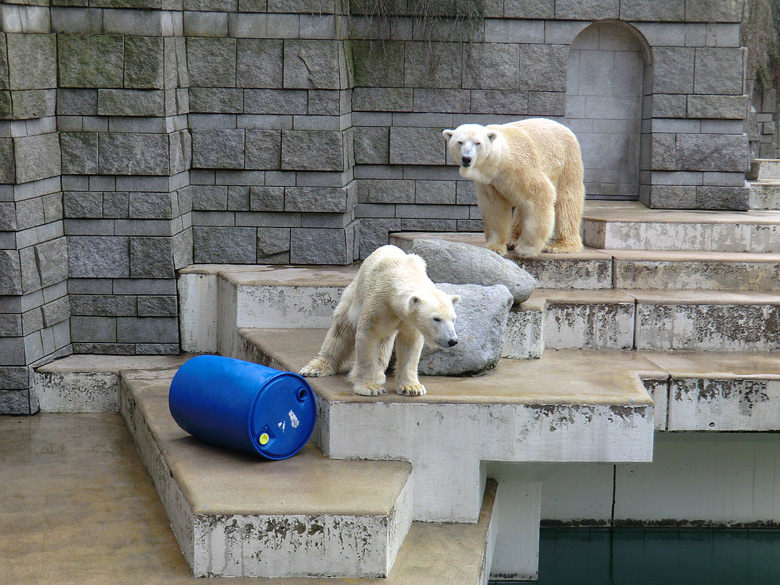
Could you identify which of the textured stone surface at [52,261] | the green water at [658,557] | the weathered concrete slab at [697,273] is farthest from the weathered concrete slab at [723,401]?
the textured stone surface at [52,261]

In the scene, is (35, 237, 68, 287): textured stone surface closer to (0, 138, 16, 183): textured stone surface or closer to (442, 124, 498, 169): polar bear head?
(0, 138, 16, 183): textured stone surface

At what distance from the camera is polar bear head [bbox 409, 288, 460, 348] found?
3430 millimetres

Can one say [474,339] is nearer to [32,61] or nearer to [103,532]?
[103,532]

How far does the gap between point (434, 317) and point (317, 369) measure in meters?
0.91

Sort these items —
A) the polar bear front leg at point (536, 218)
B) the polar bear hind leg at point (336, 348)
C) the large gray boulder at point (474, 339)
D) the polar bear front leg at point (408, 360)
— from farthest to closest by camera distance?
the polar bear front leg at point (536, 218) < the large gray boulder at point (474, 339) < the polar bear hind leg at point (336, 348) < the polar bear front leg at point (408, 360)

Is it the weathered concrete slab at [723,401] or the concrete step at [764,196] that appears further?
the concrete step at [764,196]

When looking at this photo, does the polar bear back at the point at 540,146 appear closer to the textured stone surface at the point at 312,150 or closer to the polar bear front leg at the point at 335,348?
the textured stone surface at the point at 312,150

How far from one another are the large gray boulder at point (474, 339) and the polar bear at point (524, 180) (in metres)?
0.91

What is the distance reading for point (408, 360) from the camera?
3.80 metres

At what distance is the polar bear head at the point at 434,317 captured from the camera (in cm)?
343

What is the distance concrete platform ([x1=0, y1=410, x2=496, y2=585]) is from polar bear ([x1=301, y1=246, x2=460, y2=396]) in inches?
27.3

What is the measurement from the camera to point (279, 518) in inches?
127

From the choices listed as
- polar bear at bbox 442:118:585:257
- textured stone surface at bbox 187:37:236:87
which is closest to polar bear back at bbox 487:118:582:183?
polar bear at bbox 442:118:585:257

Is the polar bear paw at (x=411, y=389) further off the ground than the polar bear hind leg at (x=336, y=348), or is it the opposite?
the polar bear hind leg at (x=336, y=348)
